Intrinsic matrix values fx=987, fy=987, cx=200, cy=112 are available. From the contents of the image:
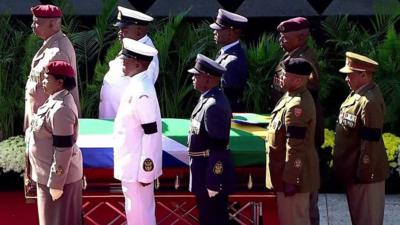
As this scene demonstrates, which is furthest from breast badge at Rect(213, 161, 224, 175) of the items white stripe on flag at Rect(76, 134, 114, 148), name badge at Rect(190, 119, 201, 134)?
white stripe on flag at Rect(76, 134, 114, 148)

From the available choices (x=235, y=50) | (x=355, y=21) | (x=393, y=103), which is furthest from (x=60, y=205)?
(x=355, y=21)

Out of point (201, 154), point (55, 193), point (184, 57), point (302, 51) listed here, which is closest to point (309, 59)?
point (302, 51)

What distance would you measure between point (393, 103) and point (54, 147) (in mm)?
3942

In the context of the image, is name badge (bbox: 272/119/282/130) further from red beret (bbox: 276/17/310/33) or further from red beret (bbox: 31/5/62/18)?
Result: red beret (bbox: 31/5/62/18)

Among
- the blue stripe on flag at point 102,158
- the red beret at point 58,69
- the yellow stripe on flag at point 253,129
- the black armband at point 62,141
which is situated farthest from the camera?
the yellow stripe on flag at point 253,129

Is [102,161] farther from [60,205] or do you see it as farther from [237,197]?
[237,197]

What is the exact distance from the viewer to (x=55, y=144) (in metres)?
6.41

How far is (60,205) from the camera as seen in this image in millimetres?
6574

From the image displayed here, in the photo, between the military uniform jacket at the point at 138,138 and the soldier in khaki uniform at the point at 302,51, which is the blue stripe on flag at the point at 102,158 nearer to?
the military uniform jacket at the point at 138,138

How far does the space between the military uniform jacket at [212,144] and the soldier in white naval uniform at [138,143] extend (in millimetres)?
254

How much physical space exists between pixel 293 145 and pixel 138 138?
1.05 m

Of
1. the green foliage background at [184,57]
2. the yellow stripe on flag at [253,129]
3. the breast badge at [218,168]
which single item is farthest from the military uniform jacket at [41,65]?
the green foliage background at [184,57]

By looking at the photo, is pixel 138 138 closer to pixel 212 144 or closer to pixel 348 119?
pixel 212 144

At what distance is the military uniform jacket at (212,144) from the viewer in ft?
21.6
